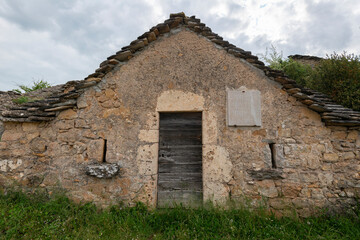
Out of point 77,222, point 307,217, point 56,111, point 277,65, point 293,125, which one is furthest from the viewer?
point 277,65

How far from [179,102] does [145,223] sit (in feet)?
7.62

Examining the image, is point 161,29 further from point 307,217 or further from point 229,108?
point 307,217

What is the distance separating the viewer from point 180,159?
13.0 feet

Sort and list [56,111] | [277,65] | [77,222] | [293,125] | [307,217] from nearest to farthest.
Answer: [77,222]
[307,217]
[293,125]
[56,111]
[277,65]

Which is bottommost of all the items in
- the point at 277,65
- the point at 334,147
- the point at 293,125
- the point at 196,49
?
the point at 334,147

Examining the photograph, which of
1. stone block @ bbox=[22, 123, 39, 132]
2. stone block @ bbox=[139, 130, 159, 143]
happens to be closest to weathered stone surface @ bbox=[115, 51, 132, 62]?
stone block @ bbox=[139, 130, 159, 143]

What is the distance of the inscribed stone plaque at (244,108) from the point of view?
3799mm

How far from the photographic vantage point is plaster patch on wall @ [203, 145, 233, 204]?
3.65 metres

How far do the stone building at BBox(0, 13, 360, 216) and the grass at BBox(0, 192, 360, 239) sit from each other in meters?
0.24

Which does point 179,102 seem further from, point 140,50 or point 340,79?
point 340,79

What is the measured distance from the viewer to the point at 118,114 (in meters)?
3.95

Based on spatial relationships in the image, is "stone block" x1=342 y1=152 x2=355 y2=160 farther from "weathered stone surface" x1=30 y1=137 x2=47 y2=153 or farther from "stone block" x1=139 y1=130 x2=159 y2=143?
"weathered stone surface" x1=30 y1=137 x2=47 y2=153

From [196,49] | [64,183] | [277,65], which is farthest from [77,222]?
[277,65]

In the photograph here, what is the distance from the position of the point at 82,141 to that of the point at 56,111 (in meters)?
0.85
